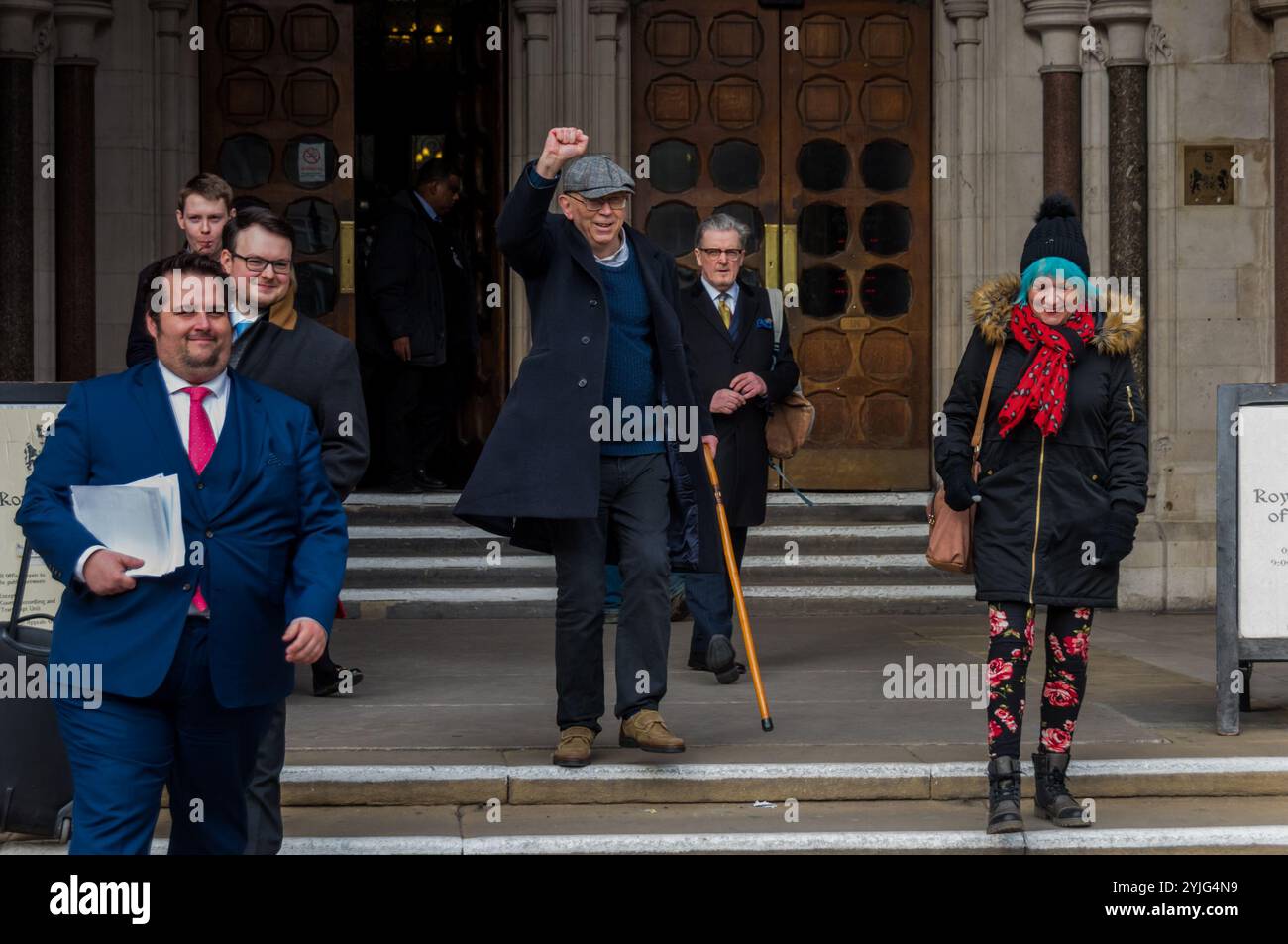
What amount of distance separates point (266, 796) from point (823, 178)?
8.28 metres

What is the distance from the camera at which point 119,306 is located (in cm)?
1227

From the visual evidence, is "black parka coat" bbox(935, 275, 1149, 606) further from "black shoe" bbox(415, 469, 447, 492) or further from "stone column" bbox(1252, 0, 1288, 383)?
"black shoe" bbox(415, 469, 447, 492)

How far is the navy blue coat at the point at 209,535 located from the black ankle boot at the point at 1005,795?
2514 millimetres

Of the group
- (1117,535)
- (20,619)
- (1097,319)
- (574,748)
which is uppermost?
(1097,319)

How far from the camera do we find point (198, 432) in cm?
485

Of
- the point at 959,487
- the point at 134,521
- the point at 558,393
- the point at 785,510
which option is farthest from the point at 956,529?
the point at 785,510

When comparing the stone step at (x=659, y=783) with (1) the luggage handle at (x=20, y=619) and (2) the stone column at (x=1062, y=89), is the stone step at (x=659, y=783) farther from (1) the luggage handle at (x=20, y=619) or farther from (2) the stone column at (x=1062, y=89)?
(2) the stone column at (x=1062, y=89)

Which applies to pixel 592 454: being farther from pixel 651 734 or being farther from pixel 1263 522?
pixel 1263 522

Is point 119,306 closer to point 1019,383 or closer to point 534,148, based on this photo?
point 534,148

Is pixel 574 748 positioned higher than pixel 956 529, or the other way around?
pixel 956 529

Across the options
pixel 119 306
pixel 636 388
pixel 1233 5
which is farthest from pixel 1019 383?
pixel 119 306

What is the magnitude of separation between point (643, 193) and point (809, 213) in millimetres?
1098

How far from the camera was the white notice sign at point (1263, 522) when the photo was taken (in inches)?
314

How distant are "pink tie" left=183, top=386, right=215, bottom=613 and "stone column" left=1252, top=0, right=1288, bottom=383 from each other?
8.53m
